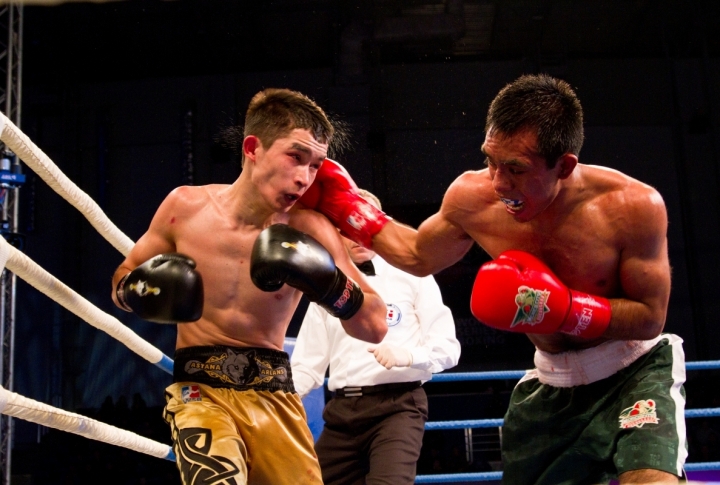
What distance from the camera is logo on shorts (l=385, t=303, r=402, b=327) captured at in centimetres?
279

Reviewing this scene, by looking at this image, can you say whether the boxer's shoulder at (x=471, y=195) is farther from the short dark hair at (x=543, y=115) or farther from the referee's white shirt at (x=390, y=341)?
the referee's white shirt at (x=390, y=341)

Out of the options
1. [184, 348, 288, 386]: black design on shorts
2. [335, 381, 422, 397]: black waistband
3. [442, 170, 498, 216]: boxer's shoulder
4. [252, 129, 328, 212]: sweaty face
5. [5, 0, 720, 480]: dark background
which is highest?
[5, 0, 720, 480]: dark background

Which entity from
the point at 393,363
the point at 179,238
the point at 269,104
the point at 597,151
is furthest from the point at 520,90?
the point at 597,151

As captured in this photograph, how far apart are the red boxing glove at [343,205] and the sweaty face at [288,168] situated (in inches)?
7.1

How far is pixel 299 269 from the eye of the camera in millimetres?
1674

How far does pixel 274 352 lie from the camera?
6.20ft

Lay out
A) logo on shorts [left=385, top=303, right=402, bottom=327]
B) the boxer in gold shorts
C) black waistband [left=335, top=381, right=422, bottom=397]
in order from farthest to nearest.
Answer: logo on shorts [left=385, top=303, right=402, bottom=327] < black waistband [left=335, top=381, right=422, bottom=397] < the boxer in gold shorts

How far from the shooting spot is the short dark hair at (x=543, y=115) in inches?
66.9

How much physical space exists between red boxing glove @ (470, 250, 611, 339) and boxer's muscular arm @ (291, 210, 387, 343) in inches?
11.7

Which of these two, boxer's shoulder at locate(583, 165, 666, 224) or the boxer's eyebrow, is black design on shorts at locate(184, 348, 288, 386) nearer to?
the boxer's eyebrow

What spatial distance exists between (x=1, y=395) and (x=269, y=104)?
0.97m

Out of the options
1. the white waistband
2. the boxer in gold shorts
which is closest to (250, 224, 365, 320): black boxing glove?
the boxer in gold shorts

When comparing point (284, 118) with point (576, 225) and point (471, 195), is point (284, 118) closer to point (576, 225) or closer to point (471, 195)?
point (471, 195)

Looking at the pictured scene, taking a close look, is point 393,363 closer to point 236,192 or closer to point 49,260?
point 236,192
